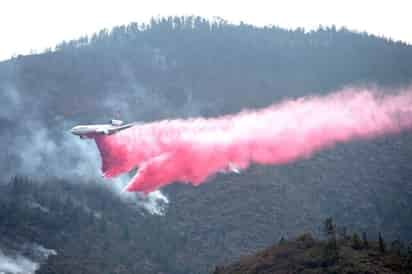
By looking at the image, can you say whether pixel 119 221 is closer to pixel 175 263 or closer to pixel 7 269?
pixel 175 263

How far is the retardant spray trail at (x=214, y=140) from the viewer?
130m

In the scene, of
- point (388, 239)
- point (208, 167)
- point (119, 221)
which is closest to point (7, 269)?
point (119, 221)

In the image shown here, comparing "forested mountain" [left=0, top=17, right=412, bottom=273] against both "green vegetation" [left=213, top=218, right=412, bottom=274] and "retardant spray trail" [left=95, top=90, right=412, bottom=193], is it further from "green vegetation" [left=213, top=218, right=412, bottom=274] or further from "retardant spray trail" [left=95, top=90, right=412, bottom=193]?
"green vegetation" [left=213, top=218, right=412, bottom=274]

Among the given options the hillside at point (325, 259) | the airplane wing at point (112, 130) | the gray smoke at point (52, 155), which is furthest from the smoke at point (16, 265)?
the hillside at point (325, 259)

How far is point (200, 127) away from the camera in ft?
463

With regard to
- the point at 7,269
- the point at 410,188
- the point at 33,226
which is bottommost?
the point at 7,269

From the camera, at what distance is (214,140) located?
135 m

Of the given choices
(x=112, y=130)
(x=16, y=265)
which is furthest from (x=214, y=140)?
(x=16, y=265)

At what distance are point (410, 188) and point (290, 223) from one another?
1583 inches

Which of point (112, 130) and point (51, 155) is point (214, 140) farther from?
point (51, 155)

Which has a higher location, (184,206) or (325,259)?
(184,206)

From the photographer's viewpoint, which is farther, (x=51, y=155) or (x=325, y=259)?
(x=51, y=155)

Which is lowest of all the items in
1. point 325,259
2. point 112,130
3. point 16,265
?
point 325,259

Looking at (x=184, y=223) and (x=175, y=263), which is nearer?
(x=175, y=263)
